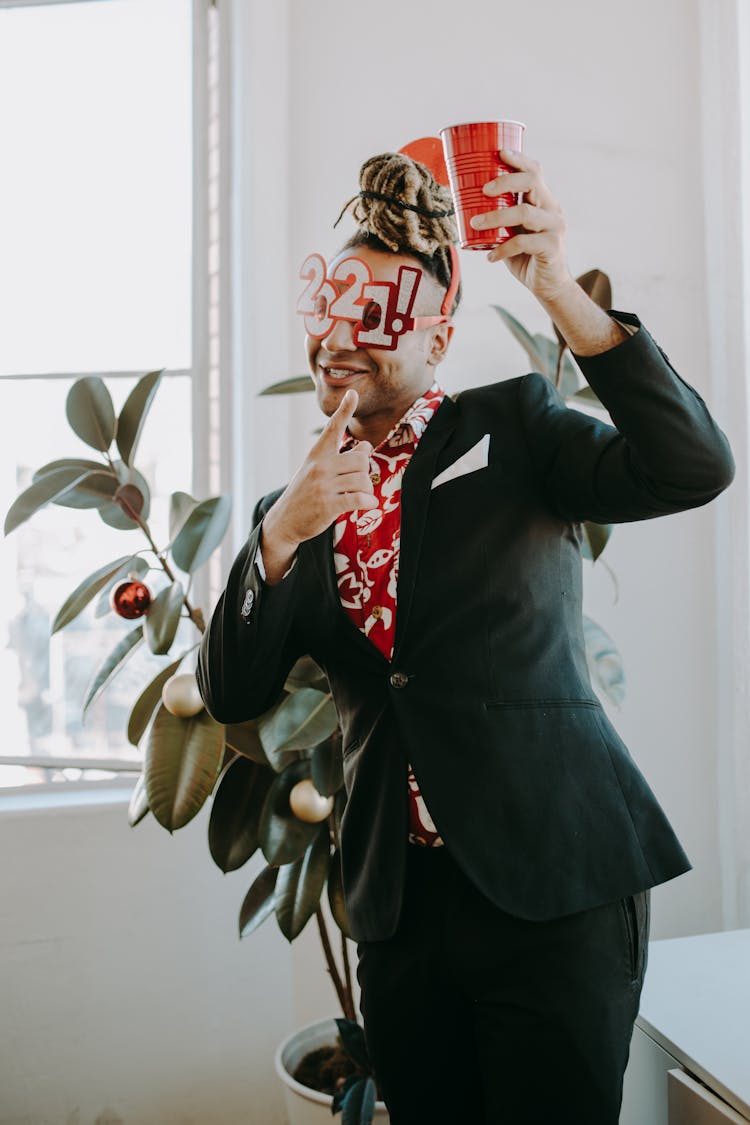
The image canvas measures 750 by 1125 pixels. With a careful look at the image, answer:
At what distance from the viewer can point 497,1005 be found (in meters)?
0.89

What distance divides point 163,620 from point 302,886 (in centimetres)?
46

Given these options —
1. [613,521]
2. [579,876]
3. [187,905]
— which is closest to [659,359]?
[613,521]

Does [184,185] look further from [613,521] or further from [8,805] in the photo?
[613,521]

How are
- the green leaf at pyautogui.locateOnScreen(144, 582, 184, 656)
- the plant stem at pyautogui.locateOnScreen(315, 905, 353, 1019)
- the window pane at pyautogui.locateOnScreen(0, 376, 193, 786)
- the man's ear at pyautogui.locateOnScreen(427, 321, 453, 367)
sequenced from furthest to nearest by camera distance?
1. the window pane at pyautogui.locateOnScreen(0, 376, 193, 786)
2. the plant stem at pyautogui.locateOnScreen(315, 905, 353, 1019)
3. the green leaf at pyautogui.locateOnScreen(144, 582, 184, 656)
4. the man's ear at pyautogui.locateOnScreen(427, 321, 453, 367)

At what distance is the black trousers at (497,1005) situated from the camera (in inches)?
34.1

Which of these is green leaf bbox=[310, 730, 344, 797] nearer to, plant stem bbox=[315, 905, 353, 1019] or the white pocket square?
plant stem bbox=[315, 905, 353, 1019]

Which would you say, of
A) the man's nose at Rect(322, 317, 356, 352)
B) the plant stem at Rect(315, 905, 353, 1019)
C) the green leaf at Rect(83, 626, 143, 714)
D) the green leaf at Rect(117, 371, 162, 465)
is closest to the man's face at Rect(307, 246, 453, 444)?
the man's nose at Rect(322, 317, 356, 352)

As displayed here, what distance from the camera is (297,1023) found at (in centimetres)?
190

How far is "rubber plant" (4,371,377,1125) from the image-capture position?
137cm

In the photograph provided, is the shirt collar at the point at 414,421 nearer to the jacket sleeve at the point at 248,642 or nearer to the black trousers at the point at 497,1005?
the jacket sleeve at the point at 248,642

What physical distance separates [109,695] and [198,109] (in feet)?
4.14

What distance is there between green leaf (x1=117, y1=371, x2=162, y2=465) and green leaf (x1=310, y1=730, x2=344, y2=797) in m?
0.57

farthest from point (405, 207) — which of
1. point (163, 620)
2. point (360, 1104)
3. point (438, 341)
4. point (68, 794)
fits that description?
point (68, 794)

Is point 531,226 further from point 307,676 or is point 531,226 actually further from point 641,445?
point 307,676
